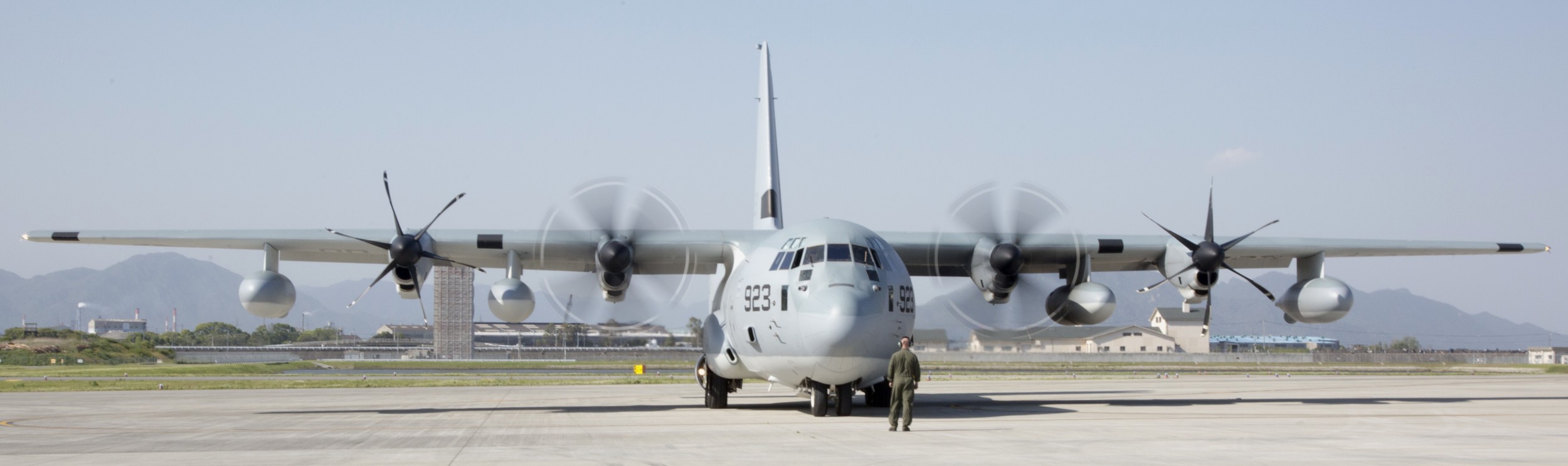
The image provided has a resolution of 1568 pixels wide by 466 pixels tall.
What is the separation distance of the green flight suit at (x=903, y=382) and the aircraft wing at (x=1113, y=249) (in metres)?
6.41

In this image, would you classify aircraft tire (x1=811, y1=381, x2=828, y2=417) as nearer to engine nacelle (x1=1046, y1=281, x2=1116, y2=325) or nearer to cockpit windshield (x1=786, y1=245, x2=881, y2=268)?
cockpit windshield (x1=786, y1=245, x2=881, y2=268)

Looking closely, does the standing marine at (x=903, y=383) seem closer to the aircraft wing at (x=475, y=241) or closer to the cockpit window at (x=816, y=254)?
the cockpit window at (x=816, y=254)

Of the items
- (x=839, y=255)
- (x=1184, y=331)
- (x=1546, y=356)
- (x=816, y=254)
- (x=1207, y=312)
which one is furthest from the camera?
(x=1184, y=331)

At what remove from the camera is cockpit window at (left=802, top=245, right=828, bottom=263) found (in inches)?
706

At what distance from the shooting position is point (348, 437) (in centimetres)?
1564

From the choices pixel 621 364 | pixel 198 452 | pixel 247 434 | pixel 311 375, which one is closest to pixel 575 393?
pixel 247 434

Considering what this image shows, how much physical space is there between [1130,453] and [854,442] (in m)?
3.25

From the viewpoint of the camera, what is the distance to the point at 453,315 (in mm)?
114812

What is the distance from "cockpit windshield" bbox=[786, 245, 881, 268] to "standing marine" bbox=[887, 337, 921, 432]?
1860mm

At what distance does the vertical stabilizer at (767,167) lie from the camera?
24.2 m

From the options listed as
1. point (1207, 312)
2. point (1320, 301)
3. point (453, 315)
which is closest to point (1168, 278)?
point (1207, 312)

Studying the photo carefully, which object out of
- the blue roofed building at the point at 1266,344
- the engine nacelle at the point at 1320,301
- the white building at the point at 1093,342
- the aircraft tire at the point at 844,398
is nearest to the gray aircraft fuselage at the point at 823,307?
the aircraft tire at the point at 844,398

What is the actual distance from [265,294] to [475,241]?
3938 mm

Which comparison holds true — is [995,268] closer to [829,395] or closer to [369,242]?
[829,395]
